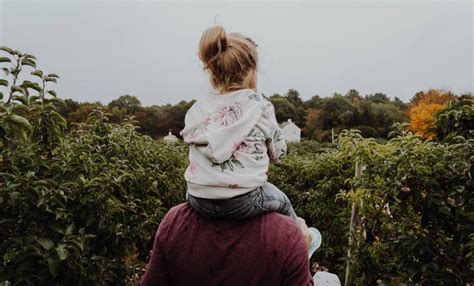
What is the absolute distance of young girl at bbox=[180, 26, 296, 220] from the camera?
1193mm

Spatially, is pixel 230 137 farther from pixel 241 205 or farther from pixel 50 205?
pixel 50 205

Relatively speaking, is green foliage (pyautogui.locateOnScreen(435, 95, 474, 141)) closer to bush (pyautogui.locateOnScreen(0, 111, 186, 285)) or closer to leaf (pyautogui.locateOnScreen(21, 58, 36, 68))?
bush (pyautogui.locateOnScreen(0, 111, 186, 285))

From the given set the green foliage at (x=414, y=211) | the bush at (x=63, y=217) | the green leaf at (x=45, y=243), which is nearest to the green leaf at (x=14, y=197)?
the bush at (x=63, y=217)

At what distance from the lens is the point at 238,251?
119 centimetres

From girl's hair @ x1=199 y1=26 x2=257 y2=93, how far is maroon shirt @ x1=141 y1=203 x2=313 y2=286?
1.36 ft

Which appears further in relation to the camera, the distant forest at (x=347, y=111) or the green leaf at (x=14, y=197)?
the distant forest at (x=347, y=111)

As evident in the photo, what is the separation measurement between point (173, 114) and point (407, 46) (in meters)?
23.5

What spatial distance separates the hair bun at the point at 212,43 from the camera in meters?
1.23

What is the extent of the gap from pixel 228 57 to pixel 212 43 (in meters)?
0.06

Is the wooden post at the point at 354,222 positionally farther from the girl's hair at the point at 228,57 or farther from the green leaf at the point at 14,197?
the green leaf at the point at 14,197

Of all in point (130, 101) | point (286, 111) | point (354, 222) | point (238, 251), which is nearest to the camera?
point (238, 251)

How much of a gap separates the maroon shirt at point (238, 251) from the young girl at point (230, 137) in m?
0.04

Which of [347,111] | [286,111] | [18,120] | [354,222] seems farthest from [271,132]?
[286,111]

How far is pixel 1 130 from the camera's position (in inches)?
51.8
